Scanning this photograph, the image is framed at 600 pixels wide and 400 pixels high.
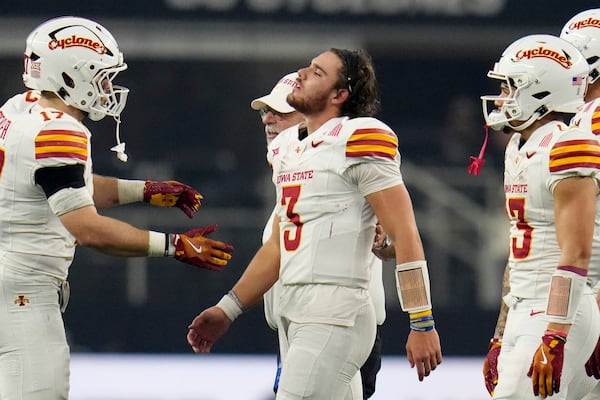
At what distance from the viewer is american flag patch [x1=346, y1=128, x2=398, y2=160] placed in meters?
5.72

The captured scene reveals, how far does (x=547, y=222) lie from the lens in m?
5.90

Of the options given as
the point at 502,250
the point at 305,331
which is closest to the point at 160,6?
the point at 502,250

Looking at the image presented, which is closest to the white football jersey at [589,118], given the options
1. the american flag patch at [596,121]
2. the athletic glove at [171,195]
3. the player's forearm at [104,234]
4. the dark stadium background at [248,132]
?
the american flag patch at [596,121]

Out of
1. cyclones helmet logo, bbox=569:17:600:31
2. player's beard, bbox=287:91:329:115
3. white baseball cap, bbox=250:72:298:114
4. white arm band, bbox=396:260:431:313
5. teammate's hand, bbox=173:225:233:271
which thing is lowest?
white arm band, bbox=396:260:431:313

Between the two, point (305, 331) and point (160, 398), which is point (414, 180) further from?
point (305, 331)

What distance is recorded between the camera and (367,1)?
13.0 metres

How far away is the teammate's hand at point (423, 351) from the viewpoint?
5637mm

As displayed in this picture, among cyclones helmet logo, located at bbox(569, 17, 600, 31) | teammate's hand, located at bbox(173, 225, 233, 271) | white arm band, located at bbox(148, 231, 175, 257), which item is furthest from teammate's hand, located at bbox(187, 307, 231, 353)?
cyclones helmet logo, located at bbox(569, 17, 600, 31)

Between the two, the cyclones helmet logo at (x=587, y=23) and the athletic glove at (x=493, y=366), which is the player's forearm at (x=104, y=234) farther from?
Result: the cyclones helmet logo at (x=587, y=23)

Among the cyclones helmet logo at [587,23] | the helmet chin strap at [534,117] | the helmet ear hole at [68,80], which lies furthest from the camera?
the cyclones helmet logo at [587,23]

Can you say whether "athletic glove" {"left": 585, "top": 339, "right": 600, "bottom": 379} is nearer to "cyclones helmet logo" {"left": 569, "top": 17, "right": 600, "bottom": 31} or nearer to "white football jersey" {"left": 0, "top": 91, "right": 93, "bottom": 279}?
"cyclones helmet logo" {"left": 569, "top": 17, "right": 600, "bottom": 31}

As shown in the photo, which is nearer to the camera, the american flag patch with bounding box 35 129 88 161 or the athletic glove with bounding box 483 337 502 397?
the american flag patch with bounding box 35 129 88 161

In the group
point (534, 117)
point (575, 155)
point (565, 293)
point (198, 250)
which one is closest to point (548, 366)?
point (565, 293)

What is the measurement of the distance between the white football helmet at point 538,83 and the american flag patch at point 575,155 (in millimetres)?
332
